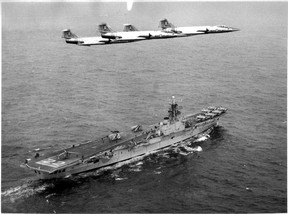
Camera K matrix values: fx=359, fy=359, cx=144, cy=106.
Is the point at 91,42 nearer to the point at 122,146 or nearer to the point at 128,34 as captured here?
the point at 128,34

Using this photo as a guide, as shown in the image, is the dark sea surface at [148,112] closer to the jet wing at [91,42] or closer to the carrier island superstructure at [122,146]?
the carrier island superstructure at [122,146]

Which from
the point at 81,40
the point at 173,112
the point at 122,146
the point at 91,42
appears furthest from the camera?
the point at 173,112

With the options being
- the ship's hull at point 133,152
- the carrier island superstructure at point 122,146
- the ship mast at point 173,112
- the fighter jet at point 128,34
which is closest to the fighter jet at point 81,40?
the fighter jet at point 128,34

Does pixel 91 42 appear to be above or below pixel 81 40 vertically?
below

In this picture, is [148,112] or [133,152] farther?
[148,112]

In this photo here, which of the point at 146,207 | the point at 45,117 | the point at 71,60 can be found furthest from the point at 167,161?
the point at 71,60

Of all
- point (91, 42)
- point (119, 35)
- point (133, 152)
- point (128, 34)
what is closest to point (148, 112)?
point (133, 152)
